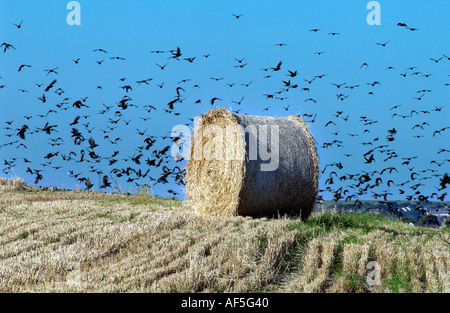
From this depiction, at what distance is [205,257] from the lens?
6.72 m

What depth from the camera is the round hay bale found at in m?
10.2

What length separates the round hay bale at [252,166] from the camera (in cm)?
1017

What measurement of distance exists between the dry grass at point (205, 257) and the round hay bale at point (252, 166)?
80 centimetres

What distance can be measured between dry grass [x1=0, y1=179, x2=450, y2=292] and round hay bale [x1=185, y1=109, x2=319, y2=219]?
795 millimetres

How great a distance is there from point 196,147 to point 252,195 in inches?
91.2

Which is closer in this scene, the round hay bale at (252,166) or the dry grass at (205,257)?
the dry grass at (205,257)

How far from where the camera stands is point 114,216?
33.9 ft

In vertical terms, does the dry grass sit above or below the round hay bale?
below

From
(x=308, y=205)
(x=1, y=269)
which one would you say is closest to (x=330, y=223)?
(x=308, y=205)

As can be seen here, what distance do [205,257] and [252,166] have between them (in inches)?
146

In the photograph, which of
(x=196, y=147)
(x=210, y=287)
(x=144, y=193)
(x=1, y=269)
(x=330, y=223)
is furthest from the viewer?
(x=144, y=193)

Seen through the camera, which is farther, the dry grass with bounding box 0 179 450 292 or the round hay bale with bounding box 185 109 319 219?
the round hay bale with bounding box 185 109 319 219

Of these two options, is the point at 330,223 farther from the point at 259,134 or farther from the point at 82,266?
the point at 82,266

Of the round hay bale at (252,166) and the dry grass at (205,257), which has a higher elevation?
the round hay bale at (252,166)
